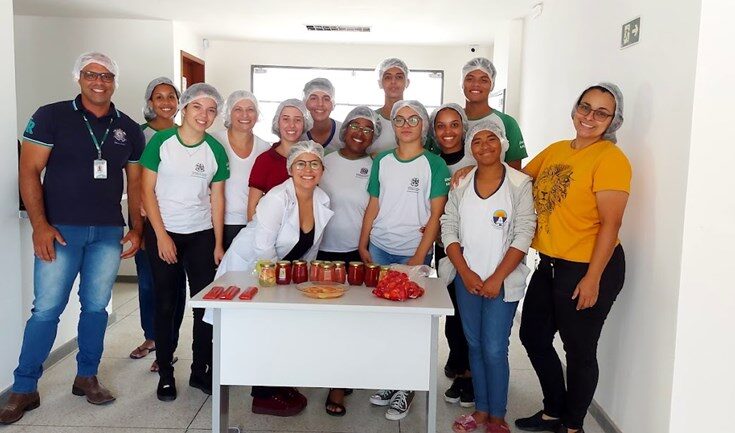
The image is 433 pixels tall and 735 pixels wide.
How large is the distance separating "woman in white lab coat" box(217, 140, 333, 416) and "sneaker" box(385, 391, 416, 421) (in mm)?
870

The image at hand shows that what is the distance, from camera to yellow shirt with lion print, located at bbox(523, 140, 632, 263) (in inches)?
93.4

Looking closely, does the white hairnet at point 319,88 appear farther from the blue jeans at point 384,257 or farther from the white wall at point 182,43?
the white wall at point 182,43

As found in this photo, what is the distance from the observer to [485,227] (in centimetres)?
267

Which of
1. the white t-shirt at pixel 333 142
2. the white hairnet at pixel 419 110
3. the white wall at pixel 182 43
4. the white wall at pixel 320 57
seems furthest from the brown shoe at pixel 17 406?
the white wall at pixel 320 57

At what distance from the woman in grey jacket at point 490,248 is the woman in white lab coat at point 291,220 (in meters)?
0.62

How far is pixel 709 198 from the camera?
2207 millimetres

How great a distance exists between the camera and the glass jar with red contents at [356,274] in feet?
8.27

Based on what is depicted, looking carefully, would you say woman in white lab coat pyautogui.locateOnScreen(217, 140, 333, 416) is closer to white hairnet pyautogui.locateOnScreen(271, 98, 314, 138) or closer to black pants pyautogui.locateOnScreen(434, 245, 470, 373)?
white hairnet pyautogui.locateOnScreen(271, 98, 314, 138)

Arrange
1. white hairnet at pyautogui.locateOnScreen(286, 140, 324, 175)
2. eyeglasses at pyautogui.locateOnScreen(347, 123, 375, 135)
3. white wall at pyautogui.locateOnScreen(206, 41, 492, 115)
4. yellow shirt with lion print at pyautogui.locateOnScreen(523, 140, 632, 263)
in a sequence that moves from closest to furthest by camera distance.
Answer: yellow shirt with lion print at pyautogui.locateOnScreen(523, 140, 632, 263) < white hairnet at pyautogui.locateOnScreen(286, 140, 324, 175) < eyeglasses at pyautogui.locateOnScreen(347, 123, 375, 135) < white wall at pyautogui.locateOnScreen(206, 41, 492, 115)

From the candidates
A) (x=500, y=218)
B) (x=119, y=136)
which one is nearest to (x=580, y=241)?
(x=500, y=218)

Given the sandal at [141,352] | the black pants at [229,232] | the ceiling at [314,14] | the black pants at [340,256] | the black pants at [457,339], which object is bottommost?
the sandal at [141,352]

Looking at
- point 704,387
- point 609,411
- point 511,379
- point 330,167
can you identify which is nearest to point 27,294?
point 330,167

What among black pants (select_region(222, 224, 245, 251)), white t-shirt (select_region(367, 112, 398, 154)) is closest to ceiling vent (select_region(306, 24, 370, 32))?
white t-shirt (select_region(367, 112, 398, 154))

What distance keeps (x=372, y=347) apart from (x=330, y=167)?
1.11 m
